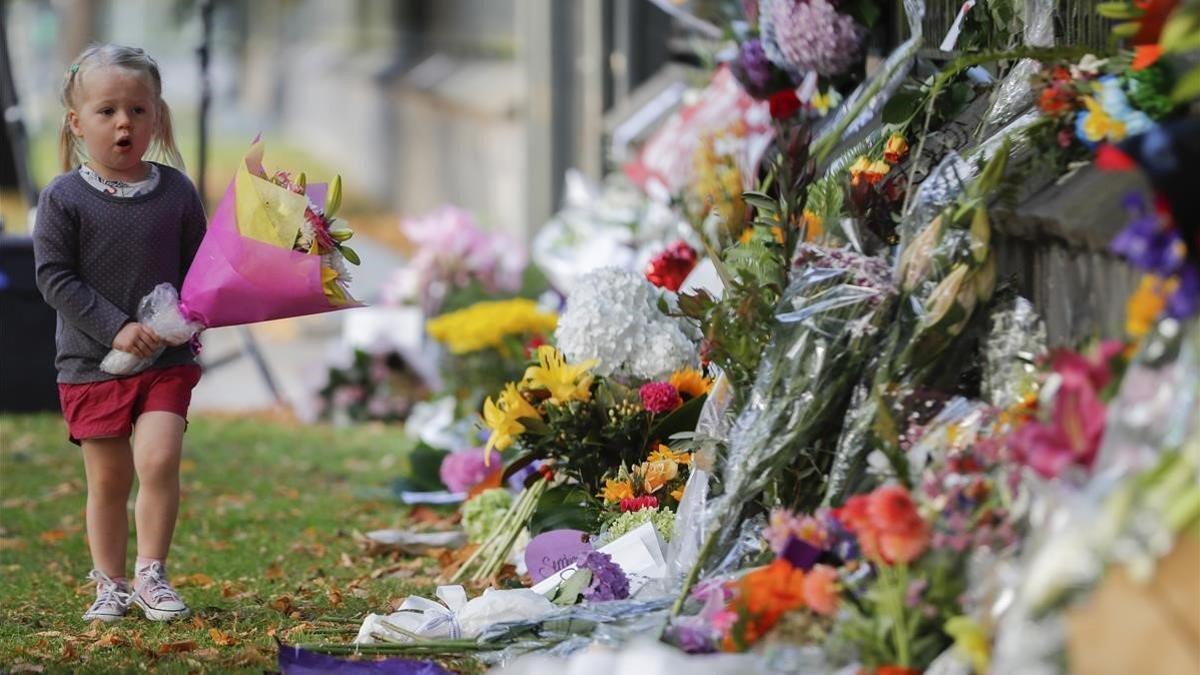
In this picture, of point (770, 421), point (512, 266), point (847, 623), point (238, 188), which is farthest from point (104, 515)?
point (512, 266)

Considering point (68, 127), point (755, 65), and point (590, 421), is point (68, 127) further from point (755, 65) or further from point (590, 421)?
point (755, 65)

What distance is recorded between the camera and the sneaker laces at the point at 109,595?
435cm

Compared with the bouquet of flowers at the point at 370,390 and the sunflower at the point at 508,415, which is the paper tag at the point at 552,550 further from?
the bouquet of flowers at the point at 370,390

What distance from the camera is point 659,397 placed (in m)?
4.54

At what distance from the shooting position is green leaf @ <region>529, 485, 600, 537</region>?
461cm

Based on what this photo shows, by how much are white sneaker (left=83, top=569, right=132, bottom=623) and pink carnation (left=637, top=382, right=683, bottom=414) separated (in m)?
1.37

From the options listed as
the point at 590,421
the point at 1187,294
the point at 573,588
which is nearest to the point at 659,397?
the point at 590,421

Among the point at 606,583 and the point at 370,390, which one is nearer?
the point at 606,583

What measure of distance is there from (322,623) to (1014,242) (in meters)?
1.83

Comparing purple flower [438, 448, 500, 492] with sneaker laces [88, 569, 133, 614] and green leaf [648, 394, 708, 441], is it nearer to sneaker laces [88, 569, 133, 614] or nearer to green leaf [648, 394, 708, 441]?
green leaf [648, 394, 708, 441]

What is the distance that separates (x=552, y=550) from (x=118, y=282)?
124cm

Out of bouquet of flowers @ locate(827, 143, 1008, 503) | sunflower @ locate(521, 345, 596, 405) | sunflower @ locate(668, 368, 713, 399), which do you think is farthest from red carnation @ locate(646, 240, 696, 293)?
bouquet of flowers @ locate(827, 143, 1008, 503)

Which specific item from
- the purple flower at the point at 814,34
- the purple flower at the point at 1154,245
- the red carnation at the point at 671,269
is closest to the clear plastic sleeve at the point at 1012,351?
the purple flower at the point at 1154,245

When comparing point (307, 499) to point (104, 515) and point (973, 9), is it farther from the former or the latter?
point (973, 9)
